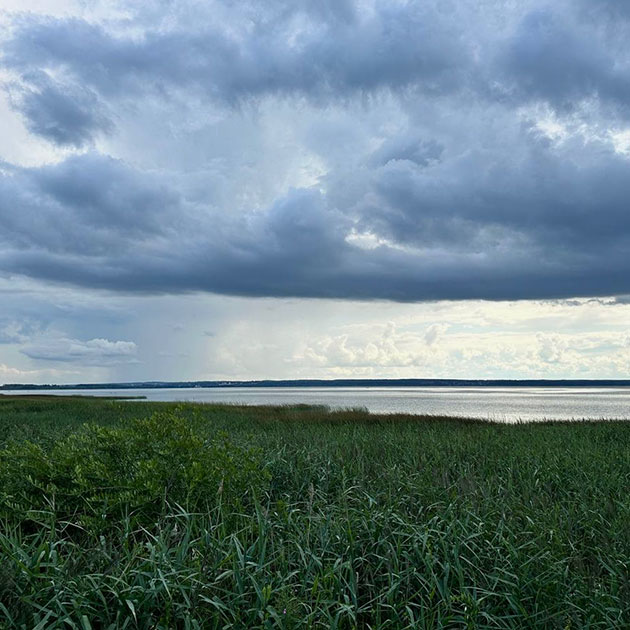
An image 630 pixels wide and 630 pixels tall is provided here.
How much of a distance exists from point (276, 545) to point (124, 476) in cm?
267

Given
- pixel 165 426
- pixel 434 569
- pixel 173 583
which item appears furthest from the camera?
pixel 165 426

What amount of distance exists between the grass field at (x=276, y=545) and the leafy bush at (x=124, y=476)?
1.1 inches

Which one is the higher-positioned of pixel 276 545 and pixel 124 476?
pixel 124 476

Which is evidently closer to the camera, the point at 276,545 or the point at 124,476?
the point at 276,545

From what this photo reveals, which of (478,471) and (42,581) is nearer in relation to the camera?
(42,581)

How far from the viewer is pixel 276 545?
241 inches

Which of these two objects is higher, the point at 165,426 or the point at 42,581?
the point at 165,426

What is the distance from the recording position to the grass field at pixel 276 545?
4.55 metres

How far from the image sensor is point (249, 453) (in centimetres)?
853

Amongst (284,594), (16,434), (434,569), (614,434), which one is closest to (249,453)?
(434,569)

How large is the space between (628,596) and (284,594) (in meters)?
3.38

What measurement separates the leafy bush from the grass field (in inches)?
1.1

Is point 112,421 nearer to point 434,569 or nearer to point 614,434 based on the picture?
point 614,434

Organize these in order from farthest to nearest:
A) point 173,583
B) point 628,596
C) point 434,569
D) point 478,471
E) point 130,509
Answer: point 478,471 → point 130,509 → point 434,569 → point 628,596 → point 173,583
